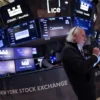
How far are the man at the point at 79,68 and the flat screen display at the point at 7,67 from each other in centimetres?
425

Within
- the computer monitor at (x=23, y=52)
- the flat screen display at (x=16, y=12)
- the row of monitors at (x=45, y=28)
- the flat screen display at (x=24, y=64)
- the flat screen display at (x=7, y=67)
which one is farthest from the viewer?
the computer monitor at (x=23, y=52)

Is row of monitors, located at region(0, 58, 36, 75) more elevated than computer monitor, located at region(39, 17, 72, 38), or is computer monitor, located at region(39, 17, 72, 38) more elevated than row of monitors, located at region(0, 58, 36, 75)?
computer monitor, located at region(39, 17, 72, 38)

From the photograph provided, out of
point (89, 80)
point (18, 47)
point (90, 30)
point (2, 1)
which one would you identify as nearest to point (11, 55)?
point (18, 47)

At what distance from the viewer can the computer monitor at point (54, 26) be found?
634 centimetres

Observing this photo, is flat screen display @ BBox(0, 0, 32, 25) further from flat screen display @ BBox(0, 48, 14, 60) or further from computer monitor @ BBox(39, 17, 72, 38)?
flat screen display @ BBox(0, 48, 14, 60)

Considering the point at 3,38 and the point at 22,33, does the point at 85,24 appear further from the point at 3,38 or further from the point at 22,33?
the point at 3,38

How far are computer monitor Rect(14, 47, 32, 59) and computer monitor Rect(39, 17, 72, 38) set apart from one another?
133cm

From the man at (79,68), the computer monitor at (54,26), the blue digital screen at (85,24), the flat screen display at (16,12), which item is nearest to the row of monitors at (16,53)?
the flat screen display at (16,12)

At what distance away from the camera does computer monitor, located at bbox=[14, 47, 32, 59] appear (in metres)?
7.44

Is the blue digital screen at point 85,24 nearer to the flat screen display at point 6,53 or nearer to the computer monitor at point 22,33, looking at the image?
the computer monitor at point 22,33

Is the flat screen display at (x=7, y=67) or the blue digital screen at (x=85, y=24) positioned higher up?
the blue digital screen at (x=85, y=24)

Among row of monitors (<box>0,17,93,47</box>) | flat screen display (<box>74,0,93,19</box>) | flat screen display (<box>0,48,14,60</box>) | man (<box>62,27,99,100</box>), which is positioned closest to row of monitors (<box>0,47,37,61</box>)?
flat screen display (<box>0,48,14,60</box>)

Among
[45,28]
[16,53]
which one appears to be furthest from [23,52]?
[45,28]

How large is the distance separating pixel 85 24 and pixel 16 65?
2.21 meters
